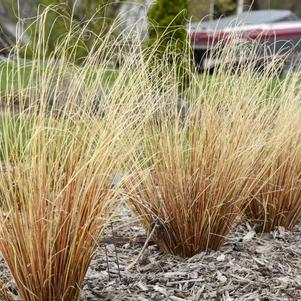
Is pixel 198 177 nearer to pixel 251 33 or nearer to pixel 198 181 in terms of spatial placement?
pixel 198 181

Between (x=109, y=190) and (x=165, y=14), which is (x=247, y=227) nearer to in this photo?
(x=109, y=190)

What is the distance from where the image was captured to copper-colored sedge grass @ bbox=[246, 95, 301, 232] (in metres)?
3.28

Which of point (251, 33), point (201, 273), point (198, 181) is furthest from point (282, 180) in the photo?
point (251, 33)

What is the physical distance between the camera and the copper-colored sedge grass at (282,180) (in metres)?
3.28

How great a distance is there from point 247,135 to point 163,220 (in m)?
0.58

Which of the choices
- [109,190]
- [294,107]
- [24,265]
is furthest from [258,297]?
[294,107]

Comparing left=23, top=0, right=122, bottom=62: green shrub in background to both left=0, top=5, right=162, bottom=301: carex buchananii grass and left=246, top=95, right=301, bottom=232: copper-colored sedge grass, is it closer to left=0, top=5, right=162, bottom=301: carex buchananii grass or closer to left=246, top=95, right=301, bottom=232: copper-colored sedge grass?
left=0, top=5, right=162, bottom=301: carex buchananii grass

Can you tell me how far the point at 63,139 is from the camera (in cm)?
248

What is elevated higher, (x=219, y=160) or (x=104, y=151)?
(x=104, y=151)

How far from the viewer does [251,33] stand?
18.7ft

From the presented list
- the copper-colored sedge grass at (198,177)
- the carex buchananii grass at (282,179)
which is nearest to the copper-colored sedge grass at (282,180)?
the carex buchananii grass at (282,179)

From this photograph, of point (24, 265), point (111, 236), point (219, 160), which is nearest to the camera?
point (24, 265)

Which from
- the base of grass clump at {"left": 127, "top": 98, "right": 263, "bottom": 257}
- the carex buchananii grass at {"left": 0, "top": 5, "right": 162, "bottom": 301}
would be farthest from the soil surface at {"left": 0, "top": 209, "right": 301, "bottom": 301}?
the carex buchananii grass at {"left": 0, "top": 5, "right": 162, "bottom": 301}

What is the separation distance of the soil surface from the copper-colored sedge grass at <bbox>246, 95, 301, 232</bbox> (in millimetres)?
183
